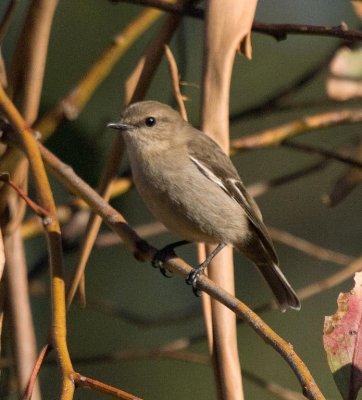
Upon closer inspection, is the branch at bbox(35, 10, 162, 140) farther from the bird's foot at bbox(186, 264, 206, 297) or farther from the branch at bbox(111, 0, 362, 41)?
the bird's foot at bbox(186, 264, 206, 297)

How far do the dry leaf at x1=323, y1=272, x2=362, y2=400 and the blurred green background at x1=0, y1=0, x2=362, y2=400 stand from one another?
2.31 metres

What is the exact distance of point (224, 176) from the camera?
2822 mm

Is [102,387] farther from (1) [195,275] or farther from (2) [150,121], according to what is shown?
(2) [150,121]

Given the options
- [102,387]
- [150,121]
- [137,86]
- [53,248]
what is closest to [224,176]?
[150,121]

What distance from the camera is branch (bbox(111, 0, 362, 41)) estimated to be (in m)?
1.91

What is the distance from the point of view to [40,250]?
4047mm

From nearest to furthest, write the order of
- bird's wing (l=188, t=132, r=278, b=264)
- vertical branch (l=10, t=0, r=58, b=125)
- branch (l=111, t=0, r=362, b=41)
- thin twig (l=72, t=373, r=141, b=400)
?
thin twig (l=72, t=373, r=141, b=400)
branch (l=111, t=0, r=362, b=41)
vertical branch (l=10, t=0, r=58, b=125)
bird's wing (l=188, t=132, r=278, b=264)

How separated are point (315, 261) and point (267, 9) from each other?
145 cm

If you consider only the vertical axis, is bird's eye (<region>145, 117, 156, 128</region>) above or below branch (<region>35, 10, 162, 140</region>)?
above

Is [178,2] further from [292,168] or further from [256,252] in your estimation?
[292,168]

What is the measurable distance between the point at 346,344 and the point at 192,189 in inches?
54.5

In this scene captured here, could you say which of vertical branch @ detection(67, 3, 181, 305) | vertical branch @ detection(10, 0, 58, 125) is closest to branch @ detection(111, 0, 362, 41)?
vertical branch @ detection(67, 3, 181, 305)

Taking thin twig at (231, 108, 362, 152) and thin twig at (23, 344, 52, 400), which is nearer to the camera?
thin twig at (23, 344, 52, 400)

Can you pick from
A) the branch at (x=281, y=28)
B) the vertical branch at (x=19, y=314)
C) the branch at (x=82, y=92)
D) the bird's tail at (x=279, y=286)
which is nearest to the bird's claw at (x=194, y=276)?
the vertical branch at (x=19, y=314)
